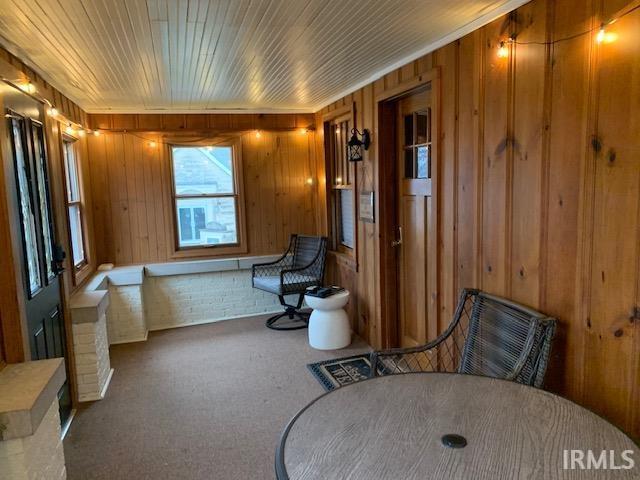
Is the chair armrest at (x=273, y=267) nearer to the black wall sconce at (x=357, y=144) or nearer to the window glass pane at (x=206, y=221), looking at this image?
the window glass pane at (x=206, y=221)

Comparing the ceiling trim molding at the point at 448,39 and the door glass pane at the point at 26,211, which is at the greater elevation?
the ceiling trim molding at the point at 448,39

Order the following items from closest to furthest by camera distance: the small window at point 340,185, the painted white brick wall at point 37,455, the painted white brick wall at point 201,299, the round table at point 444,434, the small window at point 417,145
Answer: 1. the round table at point 444,434
2. the painted white brick wall at point 37,455
3. the small window at point 417,145
4. the small window at point 340,185
5. the painted white brick wall at point 201,299

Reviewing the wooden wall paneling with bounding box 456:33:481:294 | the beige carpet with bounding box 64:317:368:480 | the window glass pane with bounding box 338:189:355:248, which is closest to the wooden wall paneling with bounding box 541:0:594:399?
the wooden wall paneling with bounding box 456:33:481:294

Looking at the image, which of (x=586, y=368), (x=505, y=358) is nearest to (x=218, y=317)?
(x=505, y=358)

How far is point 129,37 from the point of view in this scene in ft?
8.20

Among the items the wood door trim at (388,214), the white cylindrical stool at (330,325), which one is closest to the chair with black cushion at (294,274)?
the white cylindrical stool at (330,325)

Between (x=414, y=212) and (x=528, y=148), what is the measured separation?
1.31 m

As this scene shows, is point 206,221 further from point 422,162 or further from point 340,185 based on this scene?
point 422,162

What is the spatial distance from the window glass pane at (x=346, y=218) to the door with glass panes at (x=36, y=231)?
262 centimetres

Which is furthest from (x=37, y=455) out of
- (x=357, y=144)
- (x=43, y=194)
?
(x=357, y=144)

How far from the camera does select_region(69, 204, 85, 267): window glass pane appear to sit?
4.06 m

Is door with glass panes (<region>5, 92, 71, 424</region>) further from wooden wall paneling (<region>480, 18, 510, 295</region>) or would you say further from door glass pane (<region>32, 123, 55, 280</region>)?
wooden wall paneling (<region>480, 18, 510, 295</region>)

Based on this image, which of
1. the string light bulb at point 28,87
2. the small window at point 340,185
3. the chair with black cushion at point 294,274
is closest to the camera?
the string light bulb at point 28,87

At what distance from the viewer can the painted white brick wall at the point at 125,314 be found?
450 cm
